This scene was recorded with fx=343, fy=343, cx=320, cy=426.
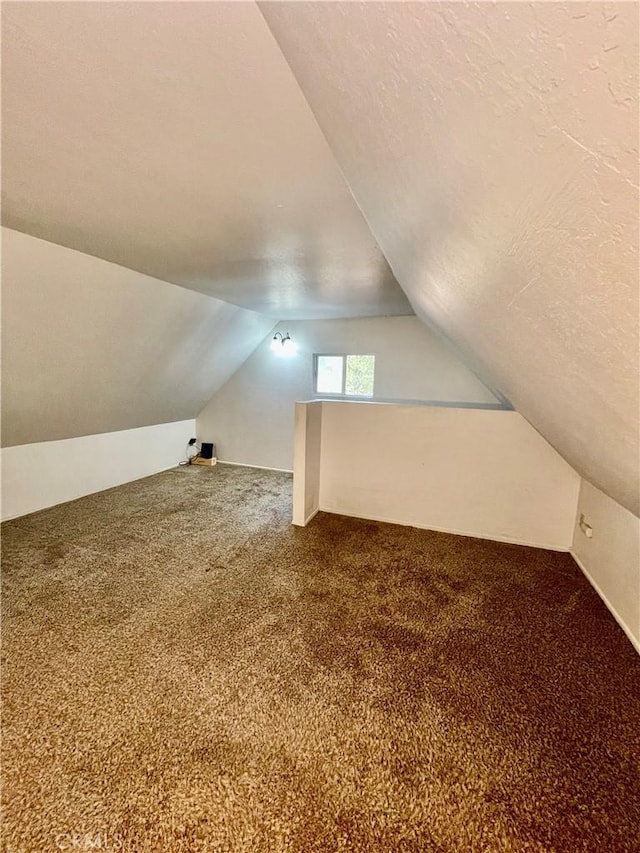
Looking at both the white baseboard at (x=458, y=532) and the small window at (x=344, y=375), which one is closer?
the white baseboard at (x=458, y=532)

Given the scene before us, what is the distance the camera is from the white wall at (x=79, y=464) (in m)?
3.16

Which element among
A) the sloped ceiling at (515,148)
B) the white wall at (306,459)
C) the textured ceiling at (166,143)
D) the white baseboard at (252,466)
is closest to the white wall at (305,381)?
the white baseboard at (252,466)

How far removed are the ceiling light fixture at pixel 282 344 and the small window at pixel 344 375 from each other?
1.21ft

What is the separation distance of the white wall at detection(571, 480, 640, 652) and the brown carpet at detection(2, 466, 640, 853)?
0.36ft

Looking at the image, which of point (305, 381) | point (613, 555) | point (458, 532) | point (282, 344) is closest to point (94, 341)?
point (282, 344)

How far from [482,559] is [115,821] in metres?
2.50

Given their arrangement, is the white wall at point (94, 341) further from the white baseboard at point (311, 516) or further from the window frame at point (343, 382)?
the white baseboard at point (311, 516)

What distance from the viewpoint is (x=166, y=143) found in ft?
3.92

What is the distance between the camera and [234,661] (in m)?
1.68

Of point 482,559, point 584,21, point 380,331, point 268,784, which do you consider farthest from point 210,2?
point 380,331

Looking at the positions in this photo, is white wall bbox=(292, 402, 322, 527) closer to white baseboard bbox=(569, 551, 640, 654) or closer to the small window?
the small window

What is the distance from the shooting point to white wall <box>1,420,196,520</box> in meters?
3.16

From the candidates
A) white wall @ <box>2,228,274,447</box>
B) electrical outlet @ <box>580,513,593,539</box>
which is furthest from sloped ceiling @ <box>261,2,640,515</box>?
white wall @ <box>2,228,274,447</box>

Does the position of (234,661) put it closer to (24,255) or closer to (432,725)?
(432,725)
